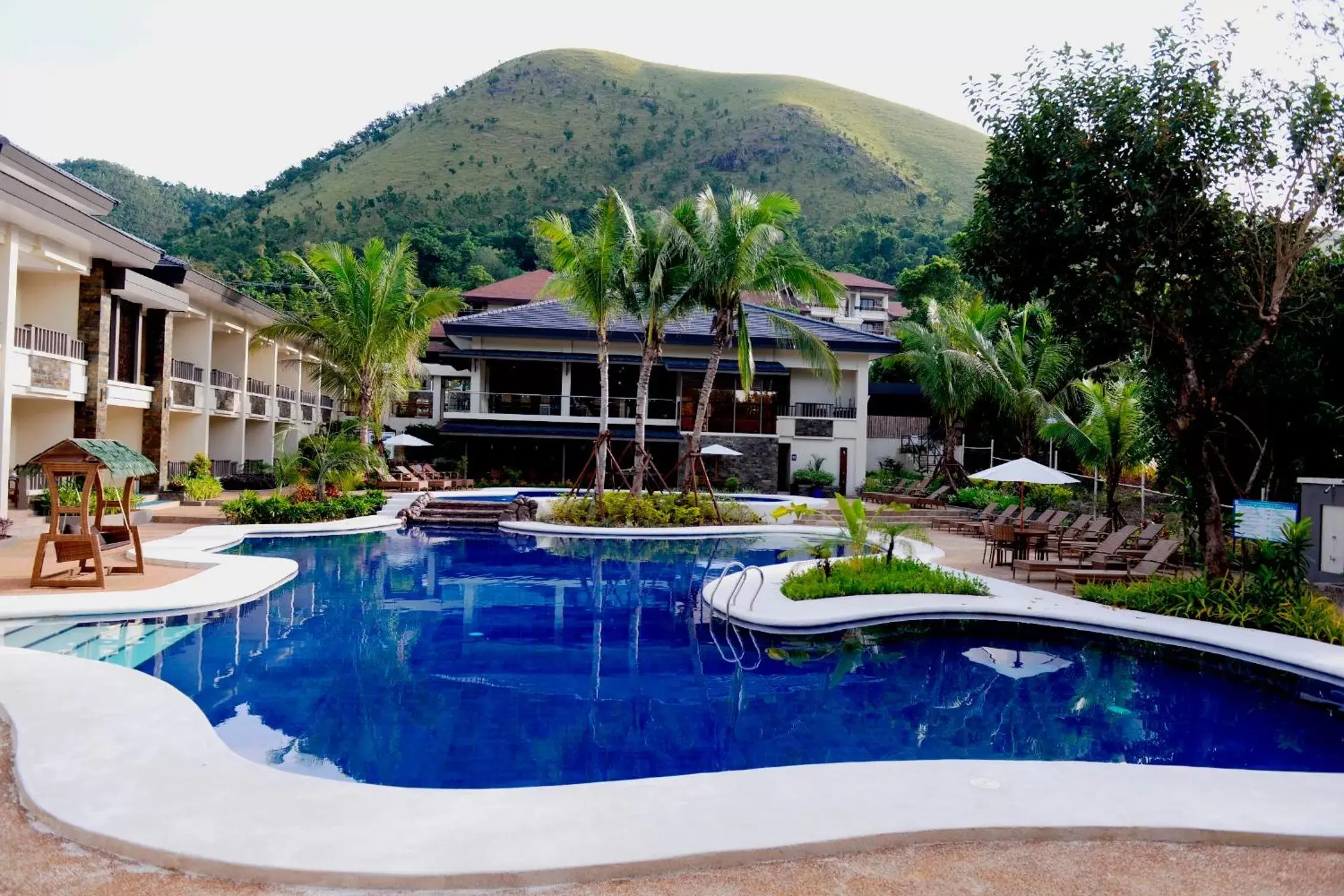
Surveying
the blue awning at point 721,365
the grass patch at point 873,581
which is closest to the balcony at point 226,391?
the blue awning at point 721,365

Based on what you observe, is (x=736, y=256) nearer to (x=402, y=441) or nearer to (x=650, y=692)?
(x=402, y=441)

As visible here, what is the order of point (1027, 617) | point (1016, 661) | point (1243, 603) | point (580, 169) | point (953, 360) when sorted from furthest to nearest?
1. point (580, 169)
2. point (953, 360)
3. point (1027, 617)
4. point (1243, 603)
5. point (1016, 661)

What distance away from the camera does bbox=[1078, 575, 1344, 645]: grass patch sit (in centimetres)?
1072

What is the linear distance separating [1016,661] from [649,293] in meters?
14.1

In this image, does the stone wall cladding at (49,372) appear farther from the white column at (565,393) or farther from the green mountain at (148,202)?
the green mountain at (148,202)

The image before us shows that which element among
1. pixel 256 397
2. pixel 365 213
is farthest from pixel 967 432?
pixel 365 213

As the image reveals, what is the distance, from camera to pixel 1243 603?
1148cm

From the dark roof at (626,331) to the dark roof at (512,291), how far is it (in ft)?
55.2

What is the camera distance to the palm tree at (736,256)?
21812 millimetres

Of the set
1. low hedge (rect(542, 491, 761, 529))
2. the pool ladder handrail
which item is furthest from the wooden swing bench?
low hedge (rect(542, 491, 761, 529))

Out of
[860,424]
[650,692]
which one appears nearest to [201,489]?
[650,692]

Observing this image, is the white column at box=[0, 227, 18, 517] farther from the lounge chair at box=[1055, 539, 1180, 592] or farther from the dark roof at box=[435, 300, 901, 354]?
the lounge chair at box=[1055, 539, 1180, 592]

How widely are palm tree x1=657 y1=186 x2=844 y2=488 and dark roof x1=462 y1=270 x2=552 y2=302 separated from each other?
27.7 metres

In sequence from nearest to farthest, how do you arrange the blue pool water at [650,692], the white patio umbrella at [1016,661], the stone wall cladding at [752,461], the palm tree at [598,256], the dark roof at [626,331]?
the blue pool water at [650,692] → the white patio umbrella at [1016,661] → the palm tree at [598,256] → the dark roof at [626,331] → the stone wall cladding at [752,461]
